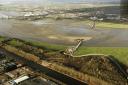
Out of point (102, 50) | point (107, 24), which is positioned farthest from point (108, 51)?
point (107, 24)

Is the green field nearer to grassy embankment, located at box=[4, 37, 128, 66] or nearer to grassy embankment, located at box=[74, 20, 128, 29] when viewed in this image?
grassy embankment, located at box=[4, 37, 128, 66]

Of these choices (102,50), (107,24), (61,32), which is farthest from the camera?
(107,24)

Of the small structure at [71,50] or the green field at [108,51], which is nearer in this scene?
the green field at [108,51]

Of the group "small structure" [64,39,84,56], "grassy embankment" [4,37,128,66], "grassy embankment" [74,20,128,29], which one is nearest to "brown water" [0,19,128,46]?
"grassy embankment" [74,20,128,29]

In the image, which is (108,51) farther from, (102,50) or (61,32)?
(61,32)

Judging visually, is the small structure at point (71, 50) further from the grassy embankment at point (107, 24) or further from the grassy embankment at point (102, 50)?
the grassy embankment at point (107, 24)

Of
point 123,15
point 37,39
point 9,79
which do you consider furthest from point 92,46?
point 123,15

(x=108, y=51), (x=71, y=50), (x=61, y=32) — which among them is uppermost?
(x=61, y=32)

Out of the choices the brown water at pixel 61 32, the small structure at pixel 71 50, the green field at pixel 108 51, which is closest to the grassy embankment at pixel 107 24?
the brown water at pixel 61 32
